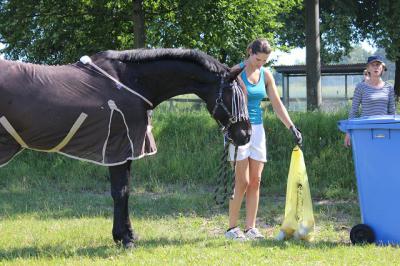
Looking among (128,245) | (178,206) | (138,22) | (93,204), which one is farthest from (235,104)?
(138,22)

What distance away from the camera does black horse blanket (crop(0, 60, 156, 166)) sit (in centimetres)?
423

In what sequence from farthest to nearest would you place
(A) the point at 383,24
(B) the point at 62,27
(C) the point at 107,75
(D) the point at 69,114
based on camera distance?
(A) the point at 383,24 < (B) the point at 62,27 < (C) the point at 107,75 < (D) the point at 69,114

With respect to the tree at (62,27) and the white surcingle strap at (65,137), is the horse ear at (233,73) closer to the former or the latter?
the white surcingle strap at (65,137)

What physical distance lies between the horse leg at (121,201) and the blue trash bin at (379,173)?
209 centimetres

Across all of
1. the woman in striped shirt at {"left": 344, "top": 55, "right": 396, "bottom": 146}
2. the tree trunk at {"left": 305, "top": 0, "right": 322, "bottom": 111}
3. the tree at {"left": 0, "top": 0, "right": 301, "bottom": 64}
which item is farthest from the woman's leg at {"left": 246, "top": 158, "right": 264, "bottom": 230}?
the tree trunk at {"left": 305, "top": 0, "right": 322, "bottom": 111}

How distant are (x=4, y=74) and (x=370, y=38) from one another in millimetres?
19516

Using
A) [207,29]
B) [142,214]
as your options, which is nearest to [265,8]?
[207,29]

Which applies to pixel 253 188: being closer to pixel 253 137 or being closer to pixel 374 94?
pixel 253 137

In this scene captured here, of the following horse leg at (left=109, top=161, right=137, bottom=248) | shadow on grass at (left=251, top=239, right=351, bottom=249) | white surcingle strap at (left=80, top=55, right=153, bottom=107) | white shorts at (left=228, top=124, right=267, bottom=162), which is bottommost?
shadow on grass at (left=251, top=239, right=351, bottom=249)

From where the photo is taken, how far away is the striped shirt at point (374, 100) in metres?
5.62

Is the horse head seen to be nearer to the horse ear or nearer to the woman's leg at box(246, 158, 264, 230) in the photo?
the horse ear

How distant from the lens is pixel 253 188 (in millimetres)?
5137

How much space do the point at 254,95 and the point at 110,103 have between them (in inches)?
52.5

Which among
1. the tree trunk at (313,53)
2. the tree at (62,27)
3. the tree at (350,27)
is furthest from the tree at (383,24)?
the tree at (62,27)
